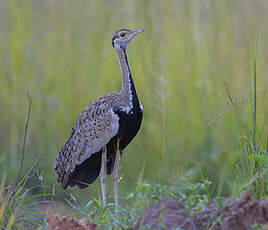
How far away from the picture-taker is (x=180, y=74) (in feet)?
20.0

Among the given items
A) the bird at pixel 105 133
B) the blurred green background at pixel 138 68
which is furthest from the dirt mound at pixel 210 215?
the blurred green background at pixel 138 68

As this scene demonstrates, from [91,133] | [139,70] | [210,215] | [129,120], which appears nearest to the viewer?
[210,215]

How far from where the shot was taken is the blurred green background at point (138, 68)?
5.84 m

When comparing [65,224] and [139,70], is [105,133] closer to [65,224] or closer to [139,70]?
[65,224]

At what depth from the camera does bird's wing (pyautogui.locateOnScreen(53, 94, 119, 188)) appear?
170 inches

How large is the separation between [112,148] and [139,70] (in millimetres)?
1876

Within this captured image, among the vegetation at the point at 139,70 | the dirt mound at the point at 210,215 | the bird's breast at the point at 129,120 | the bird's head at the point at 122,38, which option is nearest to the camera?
the dirt mound at the point at 210,215

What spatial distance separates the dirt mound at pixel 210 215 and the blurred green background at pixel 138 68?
2.71 metres

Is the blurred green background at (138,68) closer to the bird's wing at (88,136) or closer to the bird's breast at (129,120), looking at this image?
the bird's wing at (88,136)

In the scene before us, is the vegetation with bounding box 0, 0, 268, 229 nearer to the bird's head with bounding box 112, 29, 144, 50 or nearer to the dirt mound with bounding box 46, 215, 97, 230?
the bird's head with bounding box 112, 29, 144, 50

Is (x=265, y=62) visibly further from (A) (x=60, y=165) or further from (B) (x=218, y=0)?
(A) (x=60, y=165)

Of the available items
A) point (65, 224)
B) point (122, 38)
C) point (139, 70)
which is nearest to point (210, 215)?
point (65, 224)

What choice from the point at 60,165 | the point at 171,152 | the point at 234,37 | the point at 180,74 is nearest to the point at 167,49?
the point at 180,74

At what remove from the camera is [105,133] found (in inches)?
172
